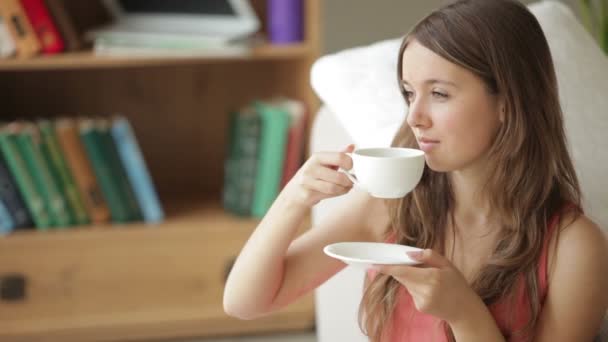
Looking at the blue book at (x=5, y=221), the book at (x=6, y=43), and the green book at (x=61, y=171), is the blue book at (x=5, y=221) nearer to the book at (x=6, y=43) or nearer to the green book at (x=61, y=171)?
Answer: the green book at (x=61, y=171)

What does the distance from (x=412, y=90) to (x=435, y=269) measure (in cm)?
26

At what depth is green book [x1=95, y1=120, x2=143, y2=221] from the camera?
248 cm

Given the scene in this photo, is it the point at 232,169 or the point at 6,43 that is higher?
the point at 6,43

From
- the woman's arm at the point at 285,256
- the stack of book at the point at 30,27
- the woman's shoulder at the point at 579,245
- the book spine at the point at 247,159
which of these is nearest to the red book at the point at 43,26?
the stack of book at the point at 30,27

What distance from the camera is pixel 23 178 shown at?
2430mm

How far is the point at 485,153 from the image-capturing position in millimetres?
1192

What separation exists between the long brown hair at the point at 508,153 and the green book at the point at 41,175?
1.41 metres

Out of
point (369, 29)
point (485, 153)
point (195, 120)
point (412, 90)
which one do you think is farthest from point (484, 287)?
point (195, 120)

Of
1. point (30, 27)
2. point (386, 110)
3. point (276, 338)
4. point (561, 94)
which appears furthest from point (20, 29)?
point (561, 94)

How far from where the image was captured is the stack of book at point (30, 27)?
93.4 inches

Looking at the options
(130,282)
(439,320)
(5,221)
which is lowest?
(130,282)

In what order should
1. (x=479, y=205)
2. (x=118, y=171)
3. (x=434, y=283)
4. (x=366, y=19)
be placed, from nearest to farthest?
(x=434, y=283) < (x=479, y=205) < (x=366, y=19) < (x=118, y=171)

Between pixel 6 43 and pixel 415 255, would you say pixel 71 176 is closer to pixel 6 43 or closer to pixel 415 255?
pixel 6 43

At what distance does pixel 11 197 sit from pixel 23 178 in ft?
0.20
